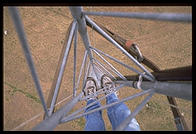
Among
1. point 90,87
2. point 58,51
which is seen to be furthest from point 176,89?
point 58,51

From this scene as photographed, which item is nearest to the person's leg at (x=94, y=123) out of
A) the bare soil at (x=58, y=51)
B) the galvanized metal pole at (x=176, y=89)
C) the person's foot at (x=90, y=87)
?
the person's foot at (x=90, y=87)

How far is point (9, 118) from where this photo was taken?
14.8 feet

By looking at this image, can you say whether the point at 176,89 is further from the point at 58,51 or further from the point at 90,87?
the point at 58,51

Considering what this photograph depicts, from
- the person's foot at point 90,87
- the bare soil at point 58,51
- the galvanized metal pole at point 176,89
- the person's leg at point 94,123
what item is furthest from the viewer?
the bare soil at point 58,51

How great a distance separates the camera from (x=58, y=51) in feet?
15.9

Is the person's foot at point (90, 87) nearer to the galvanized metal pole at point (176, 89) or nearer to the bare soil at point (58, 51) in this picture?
the bare soil at point (58, 51)

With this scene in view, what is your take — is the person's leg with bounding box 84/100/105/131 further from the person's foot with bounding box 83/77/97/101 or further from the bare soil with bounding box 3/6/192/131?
the bare soil with bounding box 3/6/192/131

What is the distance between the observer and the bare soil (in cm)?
468

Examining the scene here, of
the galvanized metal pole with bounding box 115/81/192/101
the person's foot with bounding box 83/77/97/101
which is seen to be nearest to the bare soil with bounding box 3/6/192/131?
the person's foot with bounding box 83/77/97/101

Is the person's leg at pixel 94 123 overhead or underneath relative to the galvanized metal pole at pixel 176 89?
underneath

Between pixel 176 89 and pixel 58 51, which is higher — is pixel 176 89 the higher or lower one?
the lower one

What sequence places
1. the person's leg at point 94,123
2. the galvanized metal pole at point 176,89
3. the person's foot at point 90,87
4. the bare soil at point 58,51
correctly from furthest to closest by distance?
the bare soil at point 58,51 → the person's foot at point 90,87 → the person's leg at point 94,123 → the galvanized metal pole at point 176,89

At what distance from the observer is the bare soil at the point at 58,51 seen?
468cm

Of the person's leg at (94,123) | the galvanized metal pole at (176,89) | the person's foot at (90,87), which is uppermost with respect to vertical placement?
the galvanized metal pole at (176,89)
